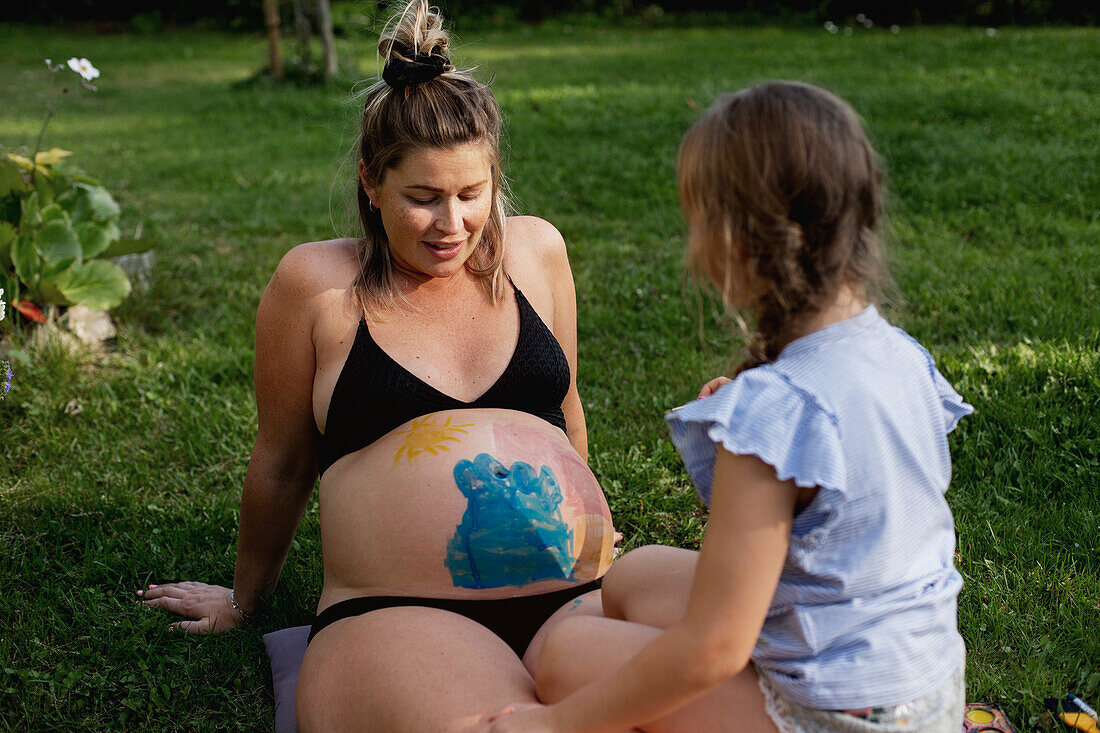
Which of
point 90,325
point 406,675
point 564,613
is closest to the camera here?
point 406,675

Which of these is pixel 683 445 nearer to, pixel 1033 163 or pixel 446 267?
pixel 446 267

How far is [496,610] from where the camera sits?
201cm

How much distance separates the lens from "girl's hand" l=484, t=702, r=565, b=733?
4.74 feet

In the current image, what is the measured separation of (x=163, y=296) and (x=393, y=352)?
109 inches

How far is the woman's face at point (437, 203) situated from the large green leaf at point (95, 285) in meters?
2.21

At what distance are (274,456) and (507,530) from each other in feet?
2.29

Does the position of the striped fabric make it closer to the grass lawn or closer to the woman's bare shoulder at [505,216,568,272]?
the grass lawn

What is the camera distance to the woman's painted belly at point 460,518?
1993 millimetres

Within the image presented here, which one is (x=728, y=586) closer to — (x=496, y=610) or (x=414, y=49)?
(x=496, y=610)

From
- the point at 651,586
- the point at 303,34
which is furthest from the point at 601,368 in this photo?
the point at 303,34

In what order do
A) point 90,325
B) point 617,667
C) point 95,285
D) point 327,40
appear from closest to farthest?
point 617,667
point 95,285
point 90,325
point 327,40

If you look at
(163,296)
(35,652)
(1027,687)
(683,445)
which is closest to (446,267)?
(683,445)

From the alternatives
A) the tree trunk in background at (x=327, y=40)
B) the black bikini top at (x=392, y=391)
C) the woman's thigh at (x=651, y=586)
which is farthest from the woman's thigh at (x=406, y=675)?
the tree trunk in background at (x=327, y=40)

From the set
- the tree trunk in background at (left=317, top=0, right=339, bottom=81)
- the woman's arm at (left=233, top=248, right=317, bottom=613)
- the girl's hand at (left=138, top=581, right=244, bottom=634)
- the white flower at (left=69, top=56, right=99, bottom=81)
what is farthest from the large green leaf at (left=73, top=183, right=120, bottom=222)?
the tree trunk in background at (left=317, top=0, right=339, bottom=81)
